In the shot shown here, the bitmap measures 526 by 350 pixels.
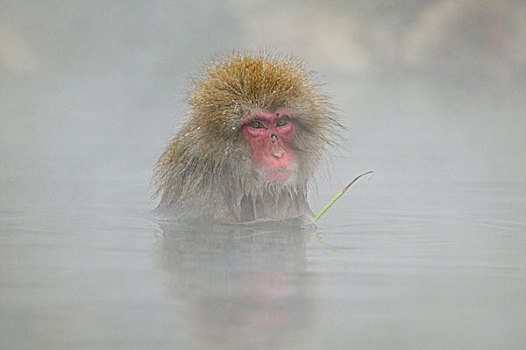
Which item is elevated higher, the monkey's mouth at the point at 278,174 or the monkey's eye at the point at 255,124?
the monkey's eye at the point at 255,124

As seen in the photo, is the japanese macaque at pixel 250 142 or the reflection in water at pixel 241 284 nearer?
the reflection in water at pixel 241 284

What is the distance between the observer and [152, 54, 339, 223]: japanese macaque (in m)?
3.26

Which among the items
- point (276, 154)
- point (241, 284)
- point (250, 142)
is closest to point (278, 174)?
point (276, 154)

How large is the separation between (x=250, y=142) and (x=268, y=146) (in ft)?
0.34

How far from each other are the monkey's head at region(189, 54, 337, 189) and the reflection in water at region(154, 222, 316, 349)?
13.5 inches

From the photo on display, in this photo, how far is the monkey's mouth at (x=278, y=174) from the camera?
3.24 metres

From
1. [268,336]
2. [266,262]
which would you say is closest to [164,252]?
[266,262]

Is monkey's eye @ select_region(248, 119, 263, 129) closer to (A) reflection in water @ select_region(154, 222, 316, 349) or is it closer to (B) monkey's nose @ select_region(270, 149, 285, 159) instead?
(B) monkey's nose @ select_region(270, 149, 285, 159)

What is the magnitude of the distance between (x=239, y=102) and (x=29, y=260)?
122 centimetres

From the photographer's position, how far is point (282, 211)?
3.45 m

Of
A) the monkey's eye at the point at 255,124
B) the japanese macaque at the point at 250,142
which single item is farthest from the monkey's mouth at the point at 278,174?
the monkey's eye at the point at 255,124

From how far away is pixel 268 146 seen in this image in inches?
127

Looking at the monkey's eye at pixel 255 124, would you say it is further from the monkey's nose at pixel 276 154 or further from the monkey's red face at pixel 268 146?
the monkey's nose at pixel 276 154

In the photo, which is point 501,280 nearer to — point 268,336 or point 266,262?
point 266,262
